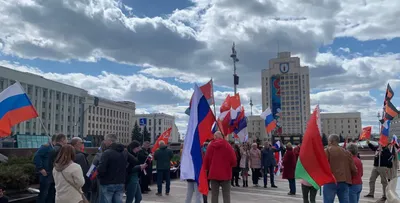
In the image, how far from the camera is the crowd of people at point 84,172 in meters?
5.29

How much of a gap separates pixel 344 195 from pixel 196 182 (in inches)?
119

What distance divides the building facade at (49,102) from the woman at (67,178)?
260 ft

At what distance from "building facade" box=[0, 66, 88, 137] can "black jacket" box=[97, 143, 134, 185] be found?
78.2 m

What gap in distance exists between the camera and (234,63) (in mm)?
24984

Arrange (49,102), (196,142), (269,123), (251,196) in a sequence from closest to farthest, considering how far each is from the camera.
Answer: (196,142) → (251,196) → (269,123) → (49,102)

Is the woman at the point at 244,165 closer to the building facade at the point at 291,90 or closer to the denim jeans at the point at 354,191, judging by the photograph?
the denim jeans at the point at 354,191

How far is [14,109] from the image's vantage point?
8781 millimetres

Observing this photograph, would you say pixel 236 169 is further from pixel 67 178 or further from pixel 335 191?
pixel 67 178

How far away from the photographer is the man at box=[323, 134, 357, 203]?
696 cm

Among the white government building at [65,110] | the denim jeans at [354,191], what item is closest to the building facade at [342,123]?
the white government building at [65,110]

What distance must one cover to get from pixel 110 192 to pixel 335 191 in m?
4.11

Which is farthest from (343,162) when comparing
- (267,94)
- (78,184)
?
(267,94)

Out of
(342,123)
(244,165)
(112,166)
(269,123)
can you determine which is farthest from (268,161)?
(342,123)

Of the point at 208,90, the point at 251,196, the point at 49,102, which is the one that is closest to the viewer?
the point at 208,90
